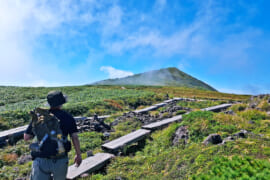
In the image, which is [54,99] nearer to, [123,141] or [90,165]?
[90,165]

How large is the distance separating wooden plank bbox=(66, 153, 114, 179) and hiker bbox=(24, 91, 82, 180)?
2.22 meters

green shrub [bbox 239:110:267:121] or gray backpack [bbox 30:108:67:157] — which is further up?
gray backpack [bbox 30:108:67:157]

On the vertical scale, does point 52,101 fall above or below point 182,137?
above

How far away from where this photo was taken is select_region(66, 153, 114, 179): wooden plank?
527 cm

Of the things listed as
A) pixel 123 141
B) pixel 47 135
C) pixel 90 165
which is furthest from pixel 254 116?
pixel 47 135

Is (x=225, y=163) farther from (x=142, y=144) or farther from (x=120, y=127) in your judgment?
(x=120, y=127)

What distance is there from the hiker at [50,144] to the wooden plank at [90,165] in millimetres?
2216

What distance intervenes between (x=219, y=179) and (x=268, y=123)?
254 inches

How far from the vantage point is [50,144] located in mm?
3053

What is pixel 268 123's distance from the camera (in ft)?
25.7

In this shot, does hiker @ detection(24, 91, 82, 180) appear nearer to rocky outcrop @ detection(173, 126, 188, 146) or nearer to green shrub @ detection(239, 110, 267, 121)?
rocky outcrop @ detection(173, 126, 188, 146)

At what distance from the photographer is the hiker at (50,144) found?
10.0 feet

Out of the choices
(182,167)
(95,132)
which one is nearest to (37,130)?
(182,167)

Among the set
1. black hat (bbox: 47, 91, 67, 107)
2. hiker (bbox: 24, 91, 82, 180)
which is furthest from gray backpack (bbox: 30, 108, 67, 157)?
black hat (bbox: 47, 91, 67, 107)
